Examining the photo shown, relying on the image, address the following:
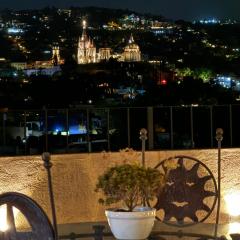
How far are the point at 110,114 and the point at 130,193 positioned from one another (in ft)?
9.23

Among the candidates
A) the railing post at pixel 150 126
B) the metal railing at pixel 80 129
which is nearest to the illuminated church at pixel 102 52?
the metal railing at pixel 80 129

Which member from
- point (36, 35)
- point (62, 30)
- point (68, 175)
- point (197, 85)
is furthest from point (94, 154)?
point (62, 30)

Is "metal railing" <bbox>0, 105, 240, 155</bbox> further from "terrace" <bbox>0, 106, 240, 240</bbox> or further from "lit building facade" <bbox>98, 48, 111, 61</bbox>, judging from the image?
"lit building facade" <bbox>98, 48, 111, 61</bbox>

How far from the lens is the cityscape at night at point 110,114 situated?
3877 mm

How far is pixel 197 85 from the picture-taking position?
26.9 m

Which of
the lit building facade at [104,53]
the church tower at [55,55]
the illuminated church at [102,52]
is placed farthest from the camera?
the lit building facade at [104,53]

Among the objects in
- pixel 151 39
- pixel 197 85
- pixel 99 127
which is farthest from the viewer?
pixel 197 85

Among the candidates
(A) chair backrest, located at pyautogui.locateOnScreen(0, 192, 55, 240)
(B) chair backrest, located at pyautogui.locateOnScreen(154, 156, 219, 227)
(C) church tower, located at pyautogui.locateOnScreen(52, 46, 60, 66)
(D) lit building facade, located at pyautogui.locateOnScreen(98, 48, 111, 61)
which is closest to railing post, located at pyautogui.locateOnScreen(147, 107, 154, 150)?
(B) chair backrest, located at pyautogui.locateOnScreen(154, 156, 219, 227)

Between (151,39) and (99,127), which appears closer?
(99,127)

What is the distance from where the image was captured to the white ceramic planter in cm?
267

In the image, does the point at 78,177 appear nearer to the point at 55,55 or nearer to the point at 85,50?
the point at 85,50

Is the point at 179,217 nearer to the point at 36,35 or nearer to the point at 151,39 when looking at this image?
the point at 151,39

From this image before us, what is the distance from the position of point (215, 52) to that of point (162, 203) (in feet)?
80.5

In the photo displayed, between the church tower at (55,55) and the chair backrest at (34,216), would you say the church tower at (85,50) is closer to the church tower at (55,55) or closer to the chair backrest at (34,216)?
the church tower at (55,55)
